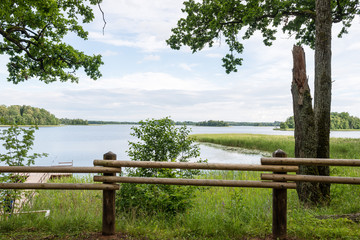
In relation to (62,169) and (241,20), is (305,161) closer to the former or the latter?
(62,169)

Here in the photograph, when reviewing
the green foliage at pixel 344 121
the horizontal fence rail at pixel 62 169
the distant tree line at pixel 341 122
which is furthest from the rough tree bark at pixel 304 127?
the green foliage at pixel 344 121

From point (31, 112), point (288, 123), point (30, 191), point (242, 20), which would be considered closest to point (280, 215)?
point (30, 191)

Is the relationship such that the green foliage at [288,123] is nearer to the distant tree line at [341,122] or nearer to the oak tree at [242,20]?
the distant tree line at [341,122]

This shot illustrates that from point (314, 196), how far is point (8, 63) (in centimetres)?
1686

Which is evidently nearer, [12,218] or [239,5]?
[12,218]

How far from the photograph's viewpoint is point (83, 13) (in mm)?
14070

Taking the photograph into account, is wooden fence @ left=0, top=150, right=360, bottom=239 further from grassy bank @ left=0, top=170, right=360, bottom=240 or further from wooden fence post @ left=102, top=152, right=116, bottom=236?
grassy bank @ left=0, top=170, right=360, bottom=240

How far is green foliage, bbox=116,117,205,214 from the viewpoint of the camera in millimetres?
5148

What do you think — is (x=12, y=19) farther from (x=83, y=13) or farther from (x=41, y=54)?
(x=83, y=13)

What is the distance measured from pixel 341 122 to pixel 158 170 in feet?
414

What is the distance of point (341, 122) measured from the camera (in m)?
109

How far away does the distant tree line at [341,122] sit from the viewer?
106 meters

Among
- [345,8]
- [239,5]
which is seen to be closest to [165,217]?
[239,5]

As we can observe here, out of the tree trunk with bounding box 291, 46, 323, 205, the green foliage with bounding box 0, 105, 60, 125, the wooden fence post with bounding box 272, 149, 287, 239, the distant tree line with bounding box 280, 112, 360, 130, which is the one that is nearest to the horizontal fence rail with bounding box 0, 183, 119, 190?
the wooden fence post with bounding box 272, 149, 287, 239
